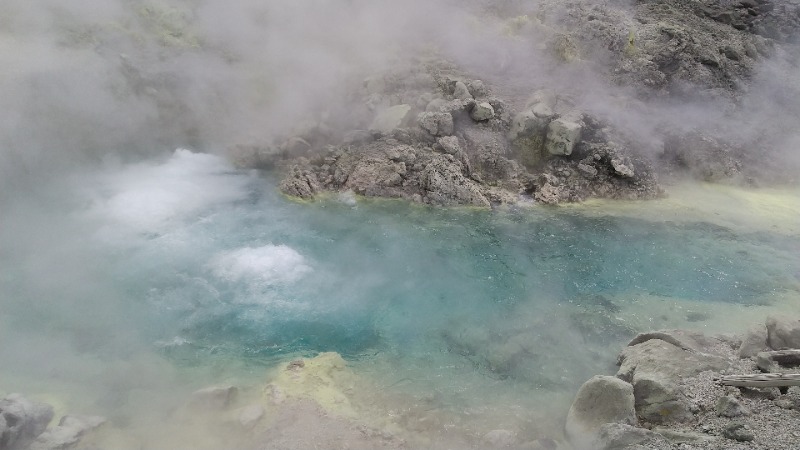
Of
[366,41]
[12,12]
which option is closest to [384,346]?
[366,41]

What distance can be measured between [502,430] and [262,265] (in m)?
3.97

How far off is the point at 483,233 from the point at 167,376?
5.26 metres

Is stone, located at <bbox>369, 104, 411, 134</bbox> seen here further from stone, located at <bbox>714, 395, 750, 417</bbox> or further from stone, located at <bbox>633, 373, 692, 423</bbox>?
stone, located at <bbox>714, 395, 750, 417</bbox>

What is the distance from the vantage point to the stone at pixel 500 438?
193 inches

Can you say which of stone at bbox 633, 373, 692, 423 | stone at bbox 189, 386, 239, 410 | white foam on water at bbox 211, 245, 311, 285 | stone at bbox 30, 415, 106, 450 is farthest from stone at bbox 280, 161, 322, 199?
stone at bbox 633, 373, 692, 423

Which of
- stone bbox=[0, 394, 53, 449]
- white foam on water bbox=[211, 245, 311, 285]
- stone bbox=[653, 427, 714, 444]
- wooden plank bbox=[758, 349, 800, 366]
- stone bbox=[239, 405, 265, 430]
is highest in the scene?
white foam on water bbox=[211, 245, 311, 285]

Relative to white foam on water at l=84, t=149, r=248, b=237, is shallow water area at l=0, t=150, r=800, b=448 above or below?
below

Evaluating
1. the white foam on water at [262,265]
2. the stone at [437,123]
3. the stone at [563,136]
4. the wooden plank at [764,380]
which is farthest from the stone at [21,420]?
the stone at [563,136]

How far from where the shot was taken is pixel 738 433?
444 cm

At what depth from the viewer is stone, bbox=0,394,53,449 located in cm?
443

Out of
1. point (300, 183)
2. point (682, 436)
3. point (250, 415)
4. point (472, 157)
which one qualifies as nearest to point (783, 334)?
point (682, 436)

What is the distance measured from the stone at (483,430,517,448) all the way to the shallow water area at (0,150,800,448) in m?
0.08

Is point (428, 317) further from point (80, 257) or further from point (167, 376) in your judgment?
point (80, 257)

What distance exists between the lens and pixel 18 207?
8086 mm
